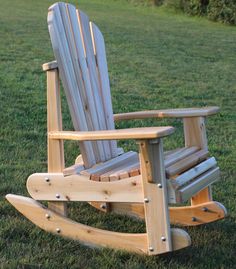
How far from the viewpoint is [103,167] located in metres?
3.30

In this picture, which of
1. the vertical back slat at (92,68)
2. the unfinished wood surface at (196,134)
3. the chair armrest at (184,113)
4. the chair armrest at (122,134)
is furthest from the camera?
the vertical back slat at (92,68)

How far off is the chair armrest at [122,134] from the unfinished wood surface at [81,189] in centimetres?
22

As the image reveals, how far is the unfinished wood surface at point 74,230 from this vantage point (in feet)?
9.92

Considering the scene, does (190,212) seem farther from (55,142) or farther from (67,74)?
(67,74)

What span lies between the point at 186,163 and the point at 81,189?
1.91 feet

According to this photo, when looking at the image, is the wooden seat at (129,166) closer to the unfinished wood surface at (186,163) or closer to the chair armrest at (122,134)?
the unfinished wood surface at (186,163)

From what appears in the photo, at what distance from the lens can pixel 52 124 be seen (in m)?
3.29

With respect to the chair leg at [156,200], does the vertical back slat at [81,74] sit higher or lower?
higher

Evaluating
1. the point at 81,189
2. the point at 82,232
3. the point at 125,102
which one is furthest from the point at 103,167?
the point at 125,102

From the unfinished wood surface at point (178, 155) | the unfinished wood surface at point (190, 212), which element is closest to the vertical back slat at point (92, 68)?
the unfinished wood surface at point (190, 212)

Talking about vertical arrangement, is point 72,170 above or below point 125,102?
above

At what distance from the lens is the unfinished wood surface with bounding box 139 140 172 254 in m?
2.82

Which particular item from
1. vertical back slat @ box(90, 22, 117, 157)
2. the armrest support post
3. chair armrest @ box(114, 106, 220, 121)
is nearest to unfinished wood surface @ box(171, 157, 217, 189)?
the armrest support post

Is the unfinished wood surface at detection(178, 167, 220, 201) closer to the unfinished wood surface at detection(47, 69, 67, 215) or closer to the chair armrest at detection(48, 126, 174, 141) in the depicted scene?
the chair armrest at detection(48, 126, 174, 141)
